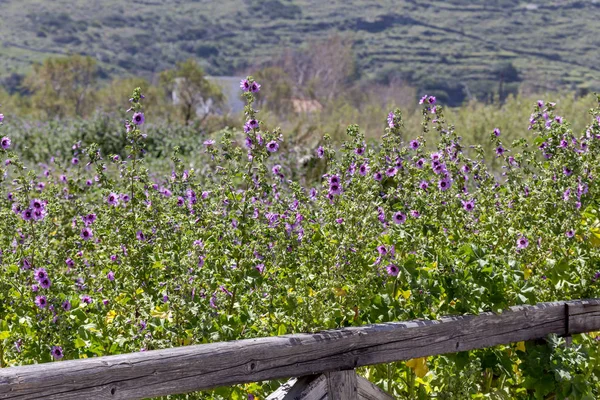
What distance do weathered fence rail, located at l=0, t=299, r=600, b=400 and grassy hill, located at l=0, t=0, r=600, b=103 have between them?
120 metres

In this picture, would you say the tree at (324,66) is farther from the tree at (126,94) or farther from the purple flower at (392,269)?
the purple flower at (392,269)

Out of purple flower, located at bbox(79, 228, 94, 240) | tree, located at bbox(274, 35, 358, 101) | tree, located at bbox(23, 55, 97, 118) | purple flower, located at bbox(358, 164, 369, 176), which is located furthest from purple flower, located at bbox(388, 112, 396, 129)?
tree, located at bbox(274, 35, 358, 101)

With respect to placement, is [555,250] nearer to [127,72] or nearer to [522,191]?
[522,191]

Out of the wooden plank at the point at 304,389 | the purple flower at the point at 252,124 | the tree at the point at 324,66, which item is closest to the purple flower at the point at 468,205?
the purple flower at the point at 252,124

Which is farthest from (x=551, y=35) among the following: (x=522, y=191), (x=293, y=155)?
(x=522, y=191)

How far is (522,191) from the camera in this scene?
4773 mm

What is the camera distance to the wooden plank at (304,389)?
9.82 ft

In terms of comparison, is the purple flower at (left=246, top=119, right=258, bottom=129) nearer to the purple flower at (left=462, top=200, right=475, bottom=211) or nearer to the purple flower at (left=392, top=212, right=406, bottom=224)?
the purple flower at (left=392, top=212, right=406, bottom=224)

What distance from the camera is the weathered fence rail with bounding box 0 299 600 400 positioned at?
2.43 metres

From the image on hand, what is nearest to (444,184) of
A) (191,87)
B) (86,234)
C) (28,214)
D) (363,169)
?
(363,169)

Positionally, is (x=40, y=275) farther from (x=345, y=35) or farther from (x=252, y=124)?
(x=345, y=35)

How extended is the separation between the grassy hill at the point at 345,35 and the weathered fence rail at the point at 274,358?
395 feet

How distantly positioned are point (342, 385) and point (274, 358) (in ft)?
1.21

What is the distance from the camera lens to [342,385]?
3.11m
